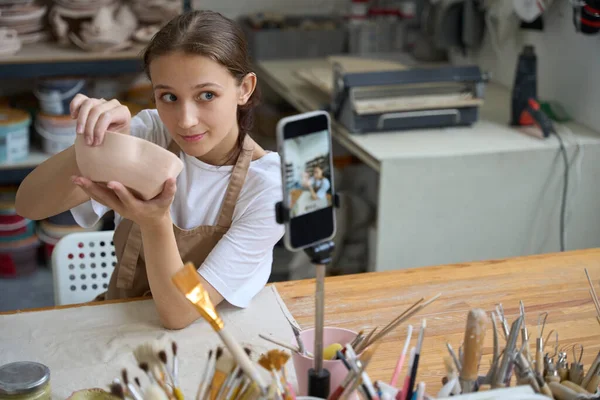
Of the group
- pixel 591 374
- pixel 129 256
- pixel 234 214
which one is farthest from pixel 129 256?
pixel 591 374

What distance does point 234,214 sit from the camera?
1328mm

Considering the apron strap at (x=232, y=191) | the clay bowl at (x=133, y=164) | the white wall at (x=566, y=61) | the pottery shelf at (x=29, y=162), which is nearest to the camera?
the clay bowl at (x=133, y=164)

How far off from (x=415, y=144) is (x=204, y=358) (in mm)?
1250

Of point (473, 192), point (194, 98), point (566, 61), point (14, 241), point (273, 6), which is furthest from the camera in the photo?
point (273, 6)

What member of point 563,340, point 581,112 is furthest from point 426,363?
point 581,112

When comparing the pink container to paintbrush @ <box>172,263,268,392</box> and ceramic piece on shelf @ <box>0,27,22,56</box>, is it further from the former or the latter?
ceramic piece on shelf @ <box>0,27,22,56</box>

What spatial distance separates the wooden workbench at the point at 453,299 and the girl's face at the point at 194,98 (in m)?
0.32

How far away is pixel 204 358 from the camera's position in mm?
1138

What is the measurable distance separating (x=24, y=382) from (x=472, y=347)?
53 cm

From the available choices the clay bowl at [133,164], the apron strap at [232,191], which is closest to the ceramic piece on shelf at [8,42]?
the apron strap at [232,191]

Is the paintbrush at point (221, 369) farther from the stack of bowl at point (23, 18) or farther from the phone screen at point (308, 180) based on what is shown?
the stack of bowl at point (23, 18)

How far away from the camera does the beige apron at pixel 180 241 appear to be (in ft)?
4.39

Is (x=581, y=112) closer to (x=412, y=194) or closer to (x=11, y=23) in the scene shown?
(x=412, y=194)

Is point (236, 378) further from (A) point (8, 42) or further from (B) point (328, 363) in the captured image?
(A) point (8, 42)
